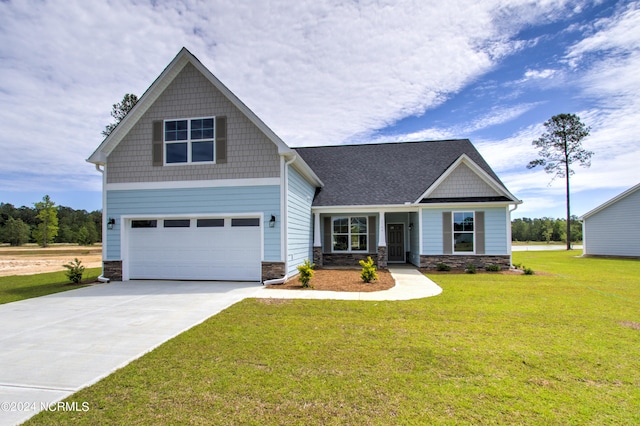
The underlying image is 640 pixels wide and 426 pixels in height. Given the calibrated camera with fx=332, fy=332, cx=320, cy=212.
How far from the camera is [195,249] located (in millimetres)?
11828

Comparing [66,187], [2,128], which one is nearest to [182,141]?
[2,128]

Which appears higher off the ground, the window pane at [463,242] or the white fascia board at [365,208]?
the white fascia board at [365,208]

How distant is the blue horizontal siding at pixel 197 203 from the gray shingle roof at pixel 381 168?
4829 mm

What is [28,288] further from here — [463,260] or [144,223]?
[463,260]

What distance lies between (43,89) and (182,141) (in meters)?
7.20

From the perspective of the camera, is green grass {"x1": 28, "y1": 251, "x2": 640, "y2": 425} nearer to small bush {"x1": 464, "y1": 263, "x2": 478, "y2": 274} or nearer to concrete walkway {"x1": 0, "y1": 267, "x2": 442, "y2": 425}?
concrete walkway {"x1": 0, "y1": 267, "x2": 442, "y2": 425}

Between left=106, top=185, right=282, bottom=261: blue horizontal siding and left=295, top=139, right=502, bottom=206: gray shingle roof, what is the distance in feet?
15.8

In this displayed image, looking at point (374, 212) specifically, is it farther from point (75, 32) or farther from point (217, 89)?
point (75, 32)

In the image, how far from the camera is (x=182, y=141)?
38.6ft

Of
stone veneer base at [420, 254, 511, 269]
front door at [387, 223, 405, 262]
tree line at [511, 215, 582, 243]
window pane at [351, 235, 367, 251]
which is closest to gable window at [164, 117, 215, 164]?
window pane at [351, 235, 367, 251]

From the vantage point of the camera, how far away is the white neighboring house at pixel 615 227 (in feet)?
70.1

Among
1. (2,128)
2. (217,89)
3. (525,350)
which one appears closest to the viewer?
(525,350)

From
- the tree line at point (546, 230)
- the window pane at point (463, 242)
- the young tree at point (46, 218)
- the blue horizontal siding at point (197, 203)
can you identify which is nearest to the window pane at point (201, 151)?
the blue horizontal siding at point (197, 203)

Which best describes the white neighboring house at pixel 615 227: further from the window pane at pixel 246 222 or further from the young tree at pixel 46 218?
the young tree at pixel 46 218
